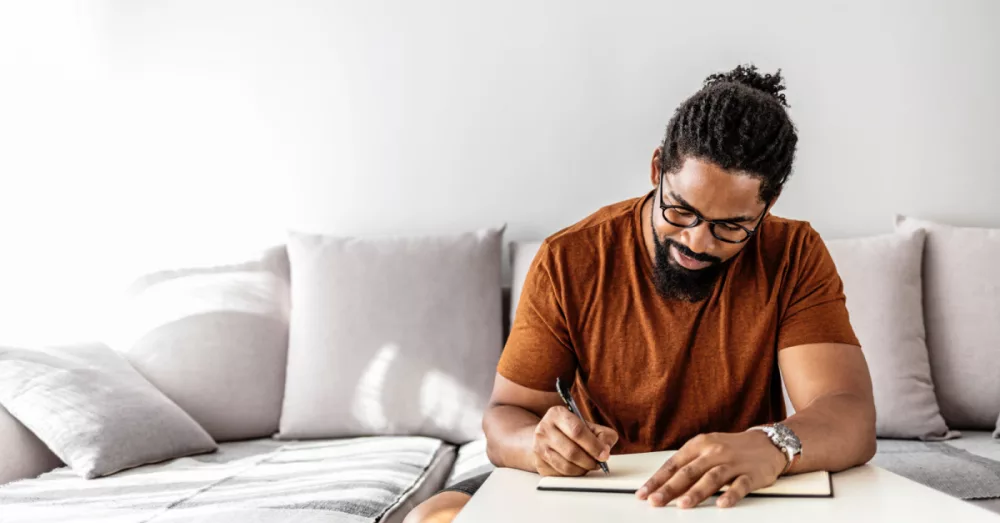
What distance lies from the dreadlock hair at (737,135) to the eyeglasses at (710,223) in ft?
0.20

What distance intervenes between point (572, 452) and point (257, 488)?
3.01ft

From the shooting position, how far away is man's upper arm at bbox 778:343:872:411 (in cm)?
130

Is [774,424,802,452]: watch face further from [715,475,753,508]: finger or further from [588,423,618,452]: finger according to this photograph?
[588,423,618,452]: finger

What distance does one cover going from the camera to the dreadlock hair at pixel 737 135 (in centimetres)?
128

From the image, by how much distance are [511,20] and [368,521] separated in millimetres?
1764

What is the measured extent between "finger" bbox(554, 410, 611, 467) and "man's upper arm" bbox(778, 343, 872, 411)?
0.43m

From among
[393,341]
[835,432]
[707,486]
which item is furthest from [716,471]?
[393,341]

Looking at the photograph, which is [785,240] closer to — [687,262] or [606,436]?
[687,262]

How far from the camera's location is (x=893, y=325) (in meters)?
2.22

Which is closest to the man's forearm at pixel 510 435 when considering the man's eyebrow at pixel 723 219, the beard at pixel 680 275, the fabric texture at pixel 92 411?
the beard at pixel 680 275

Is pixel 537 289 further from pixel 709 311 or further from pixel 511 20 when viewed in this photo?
pixel 511 20

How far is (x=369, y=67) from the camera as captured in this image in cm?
275

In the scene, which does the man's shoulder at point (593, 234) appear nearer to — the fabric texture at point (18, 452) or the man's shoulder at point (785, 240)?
the man's shoulder at point (785, 240)

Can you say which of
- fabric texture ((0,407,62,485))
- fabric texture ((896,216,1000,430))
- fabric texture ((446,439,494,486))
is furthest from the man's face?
fabric texture ((0,407,62,485))
